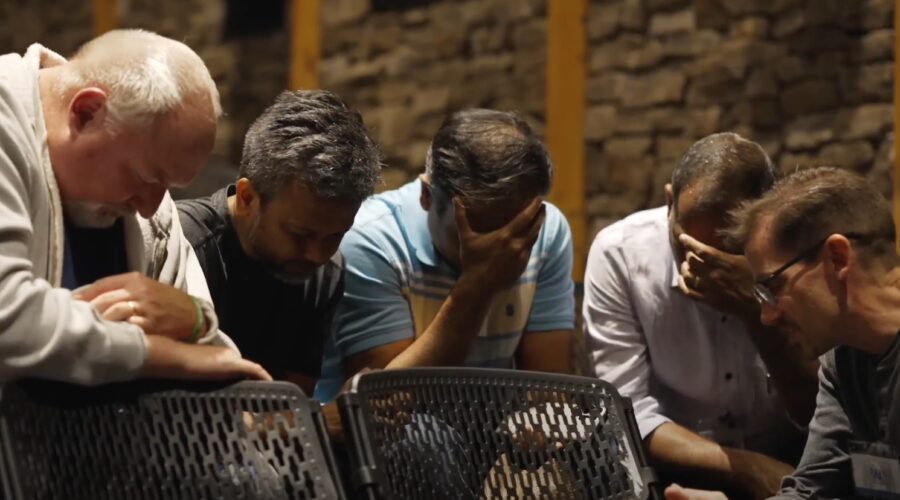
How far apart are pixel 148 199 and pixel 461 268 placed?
1191 millimetres

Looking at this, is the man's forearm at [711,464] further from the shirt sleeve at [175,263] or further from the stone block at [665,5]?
the stone block at [665,5]

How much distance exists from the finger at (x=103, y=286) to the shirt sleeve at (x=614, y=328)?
59.4 inches

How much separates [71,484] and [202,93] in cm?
58

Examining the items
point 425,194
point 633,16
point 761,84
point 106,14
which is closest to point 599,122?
point 633,16

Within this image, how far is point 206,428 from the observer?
1813mm

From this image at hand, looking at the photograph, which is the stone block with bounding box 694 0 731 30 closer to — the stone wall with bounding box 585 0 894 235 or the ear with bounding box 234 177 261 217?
the stone wall with bounding box 585 0 894 235

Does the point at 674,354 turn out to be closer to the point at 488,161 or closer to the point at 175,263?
the point at 488,161

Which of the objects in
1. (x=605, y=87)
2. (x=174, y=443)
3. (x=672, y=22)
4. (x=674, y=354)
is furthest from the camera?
(x=605, y=87)

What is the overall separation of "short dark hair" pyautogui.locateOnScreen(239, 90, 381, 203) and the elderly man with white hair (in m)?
0.49

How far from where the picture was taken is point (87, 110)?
198 centimetres

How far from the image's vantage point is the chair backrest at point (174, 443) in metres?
1.79

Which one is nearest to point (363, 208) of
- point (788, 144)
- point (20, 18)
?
point (788, 144)

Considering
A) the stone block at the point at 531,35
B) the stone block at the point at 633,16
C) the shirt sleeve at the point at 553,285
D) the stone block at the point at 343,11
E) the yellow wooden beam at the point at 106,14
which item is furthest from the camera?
the yellow wooden beam at the point at 106,14

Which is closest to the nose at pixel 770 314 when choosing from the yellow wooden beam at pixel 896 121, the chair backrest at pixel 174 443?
the chair backrest at pixel 174 443
